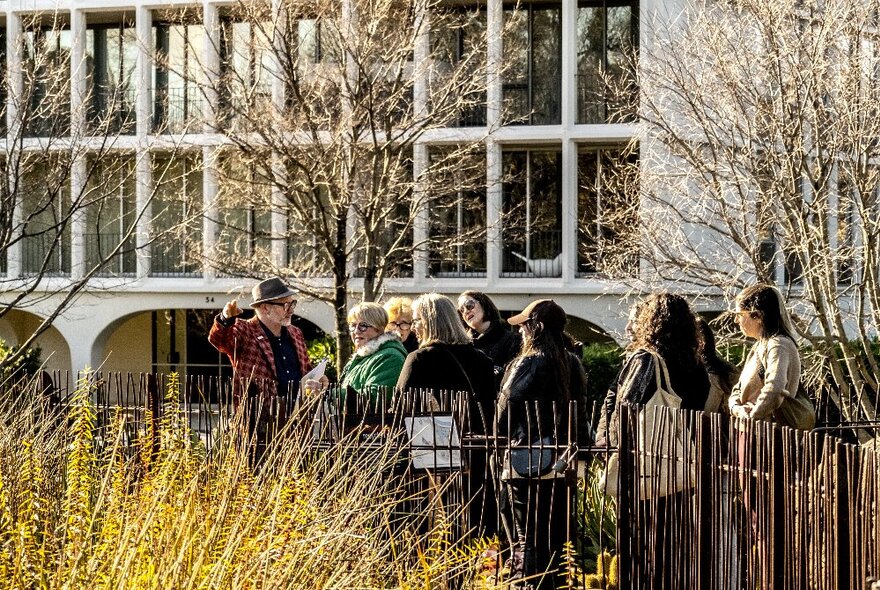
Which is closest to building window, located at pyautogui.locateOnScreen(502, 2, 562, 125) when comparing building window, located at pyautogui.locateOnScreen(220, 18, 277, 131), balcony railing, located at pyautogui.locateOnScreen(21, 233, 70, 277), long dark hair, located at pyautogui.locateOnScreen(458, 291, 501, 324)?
building window, located at pyautogui.locateOnScreen(220, 18, 277, 131)

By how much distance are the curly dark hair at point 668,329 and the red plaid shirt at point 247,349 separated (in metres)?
2.77

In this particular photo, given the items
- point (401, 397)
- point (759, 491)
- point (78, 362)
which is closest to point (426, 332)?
point (401, 397)

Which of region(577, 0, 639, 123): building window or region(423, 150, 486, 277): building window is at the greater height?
region(577, 0, 639, 123): building window

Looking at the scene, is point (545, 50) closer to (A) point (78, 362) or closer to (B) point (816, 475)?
(A) point (78, 362)

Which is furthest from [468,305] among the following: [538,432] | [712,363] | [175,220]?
[175,220]

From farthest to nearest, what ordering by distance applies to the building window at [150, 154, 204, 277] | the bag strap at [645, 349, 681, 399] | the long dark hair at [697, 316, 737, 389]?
the building window at [150, 154, 204, 277], the long dark hair at [697, 316, 737, 389], the bag strap at [645, 349, 681, 399]

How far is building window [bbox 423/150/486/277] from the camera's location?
898 inches

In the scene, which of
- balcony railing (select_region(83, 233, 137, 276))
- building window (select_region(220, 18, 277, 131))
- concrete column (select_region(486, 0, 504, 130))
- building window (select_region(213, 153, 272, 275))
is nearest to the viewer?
building window (select_region(220, 18, 277, 131))

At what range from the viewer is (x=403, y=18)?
1955cm

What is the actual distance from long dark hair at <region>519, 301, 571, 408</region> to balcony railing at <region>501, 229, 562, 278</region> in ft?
60.4

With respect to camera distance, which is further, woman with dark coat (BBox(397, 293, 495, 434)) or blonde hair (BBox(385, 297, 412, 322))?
blonde hair (BBox(385, 297, 412, 322))

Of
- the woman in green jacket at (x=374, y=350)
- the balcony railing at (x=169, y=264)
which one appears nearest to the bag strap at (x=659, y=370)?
the woman in green jacket at (x=374, y=350)

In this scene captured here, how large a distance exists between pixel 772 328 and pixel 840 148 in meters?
4.65

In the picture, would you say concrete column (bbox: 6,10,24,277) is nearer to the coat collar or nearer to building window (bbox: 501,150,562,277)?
the coat collar
